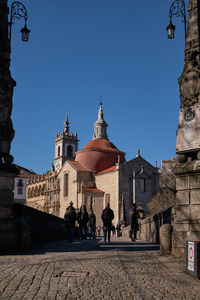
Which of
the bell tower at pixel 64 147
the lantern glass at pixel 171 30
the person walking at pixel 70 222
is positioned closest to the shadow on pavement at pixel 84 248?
the person walking at pixel 70 222

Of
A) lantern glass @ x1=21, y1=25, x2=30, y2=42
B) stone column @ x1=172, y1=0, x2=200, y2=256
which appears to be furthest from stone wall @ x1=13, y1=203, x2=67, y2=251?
lantern glass @ x1=21, y1=25, x2=30, y2=42

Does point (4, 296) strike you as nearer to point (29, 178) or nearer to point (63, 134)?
point (63, 134)

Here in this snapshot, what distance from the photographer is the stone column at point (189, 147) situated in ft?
24.8

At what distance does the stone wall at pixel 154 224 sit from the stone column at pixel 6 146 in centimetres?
491

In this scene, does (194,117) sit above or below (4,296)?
above

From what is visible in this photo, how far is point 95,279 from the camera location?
5.09 metres

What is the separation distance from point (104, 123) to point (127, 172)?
19.2m

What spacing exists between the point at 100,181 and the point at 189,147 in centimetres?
4512

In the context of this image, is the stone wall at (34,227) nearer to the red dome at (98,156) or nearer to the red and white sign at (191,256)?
the red and white sign at (191,256)

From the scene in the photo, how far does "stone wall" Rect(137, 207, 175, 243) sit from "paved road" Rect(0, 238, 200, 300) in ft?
16.5

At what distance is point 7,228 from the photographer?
8859 mm

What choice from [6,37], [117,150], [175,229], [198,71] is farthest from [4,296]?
[117,150]

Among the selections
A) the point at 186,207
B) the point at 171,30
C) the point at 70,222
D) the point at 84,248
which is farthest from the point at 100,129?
the point at 186,207

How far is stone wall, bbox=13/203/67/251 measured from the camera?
9.01 m
